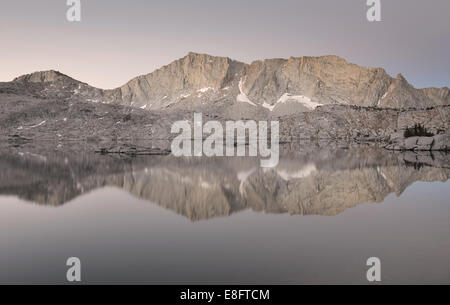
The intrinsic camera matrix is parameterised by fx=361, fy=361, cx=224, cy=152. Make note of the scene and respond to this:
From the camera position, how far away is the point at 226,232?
20.2 metres

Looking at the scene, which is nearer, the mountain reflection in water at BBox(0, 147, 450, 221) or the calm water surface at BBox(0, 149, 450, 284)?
the calm water surface at BBox(0, 149, 450, 284)

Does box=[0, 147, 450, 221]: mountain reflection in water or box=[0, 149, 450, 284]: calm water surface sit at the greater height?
box=[0, 147, 450, 221]: mountain reflection in water

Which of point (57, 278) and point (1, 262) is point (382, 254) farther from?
point (1, 262)

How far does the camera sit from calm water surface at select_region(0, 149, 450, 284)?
13.9 metres

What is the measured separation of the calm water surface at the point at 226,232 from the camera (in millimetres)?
13922

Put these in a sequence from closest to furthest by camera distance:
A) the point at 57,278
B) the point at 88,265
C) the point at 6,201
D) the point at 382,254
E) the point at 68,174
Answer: the point at 57,278 → the point at 88,265 → the point at 382,254 → the point at 6,201 → the point at 68,174

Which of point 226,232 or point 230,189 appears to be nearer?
point 226,232

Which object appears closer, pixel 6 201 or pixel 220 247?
pixel 220 247

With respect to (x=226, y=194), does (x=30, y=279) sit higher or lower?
lower
